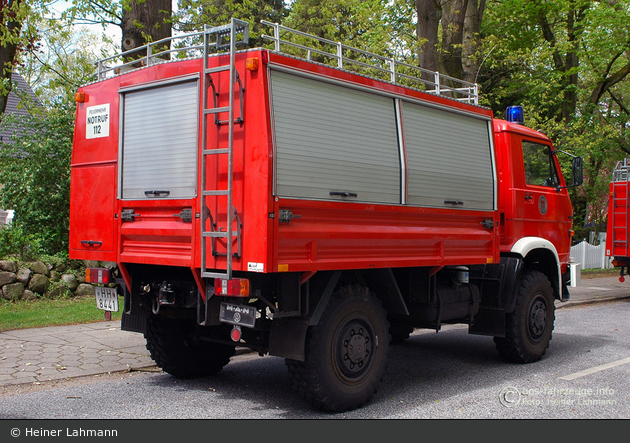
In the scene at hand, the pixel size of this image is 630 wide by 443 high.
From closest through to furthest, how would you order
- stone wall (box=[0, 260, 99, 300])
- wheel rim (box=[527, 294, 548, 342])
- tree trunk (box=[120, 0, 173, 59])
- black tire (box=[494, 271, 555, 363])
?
black tire (box=[494, 271, 555, 363])
wheel rim (box=[527, 294, 548, 342])
stone wall (box=[0, 260, 99, 300])
tree trunk (box=[120, 0, 173, 59])

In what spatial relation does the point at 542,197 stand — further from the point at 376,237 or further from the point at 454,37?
the point at 454,37

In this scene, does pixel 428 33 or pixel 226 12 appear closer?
pixel 428 33

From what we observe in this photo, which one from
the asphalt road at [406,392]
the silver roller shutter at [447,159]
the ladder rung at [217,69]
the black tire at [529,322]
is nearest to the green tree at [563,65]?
the black tire at [529,322]

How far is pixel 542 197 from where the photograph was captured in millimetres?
8172

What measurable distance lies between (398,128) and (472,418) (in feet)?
8.96

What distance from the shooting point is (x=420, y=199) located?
6289 mm

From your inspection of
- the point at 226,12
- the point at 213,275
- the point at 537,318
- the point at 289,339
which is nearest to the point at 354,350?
the point at 289,339

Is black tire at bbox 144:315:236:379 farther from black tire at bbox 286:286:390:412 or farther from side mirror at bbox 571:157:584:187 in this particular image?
side mirror at bbox 571:157:584:187

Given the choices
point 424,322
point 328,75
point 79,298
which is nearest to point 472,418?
point 424,322

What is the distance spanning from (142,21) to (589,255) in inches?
758

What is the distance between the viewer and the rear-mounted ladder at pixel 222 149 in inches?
195

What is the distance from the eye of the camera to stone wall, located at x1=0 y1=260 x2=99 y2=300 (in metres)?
10.5

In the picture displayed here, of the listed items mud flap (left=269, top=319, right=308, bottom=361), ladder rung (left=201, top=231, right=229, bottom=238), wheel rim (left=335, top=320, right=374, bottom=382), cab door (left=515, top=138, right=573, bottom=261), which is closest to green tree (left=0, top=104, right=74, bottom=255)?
ladder rung (left=201, top=231, right=229, bottom=238)

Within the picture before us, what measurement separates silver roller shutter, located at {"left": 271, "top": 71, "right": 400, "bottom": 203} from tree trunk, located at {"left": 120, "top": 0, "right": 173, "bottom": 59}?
Result: 614 cm
